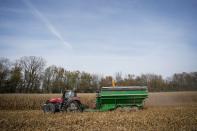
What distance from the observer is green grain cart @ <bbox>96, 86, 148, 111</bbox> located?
18.9 m

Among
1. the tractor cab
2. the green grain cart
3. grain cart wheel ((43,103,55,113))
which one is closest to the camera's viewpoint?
grain cart wheel ((43,103,55,113))

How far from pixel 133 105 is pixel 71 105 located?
5329 mm

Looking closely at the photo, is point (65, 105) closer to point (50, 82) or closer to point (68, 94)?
point (68, 94)

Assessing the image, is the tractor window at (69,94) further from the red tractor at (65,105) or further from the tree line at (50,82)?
the tree line at (50,82)

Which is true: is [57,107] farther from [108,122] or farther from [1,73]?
[1,73]

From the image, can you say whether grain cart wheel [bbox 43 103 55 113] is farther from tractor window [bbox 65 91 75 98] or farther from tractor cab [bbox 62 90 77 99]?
tractor window [bbox 65 91 75 98]

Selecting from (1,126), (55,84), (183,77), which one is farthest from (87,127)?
(183,77)

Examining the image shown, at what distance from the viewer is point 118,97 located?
62.5 ft

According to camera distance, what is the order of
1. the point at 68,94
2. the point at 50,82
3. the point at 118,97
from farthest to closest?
the point at 50,82
the point at 118,97
the point at 68,94

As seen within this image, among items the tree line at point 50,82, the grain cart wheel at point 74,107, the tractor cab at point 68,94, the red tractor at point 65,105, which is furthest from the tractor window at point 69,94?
the tree line at point 50,82

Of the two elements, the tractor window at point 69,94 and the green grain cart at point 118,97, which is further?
the green grain cart at point 118,97

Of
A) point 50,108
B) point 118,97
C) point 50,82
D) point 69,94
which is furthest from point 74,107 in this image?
point 50,82

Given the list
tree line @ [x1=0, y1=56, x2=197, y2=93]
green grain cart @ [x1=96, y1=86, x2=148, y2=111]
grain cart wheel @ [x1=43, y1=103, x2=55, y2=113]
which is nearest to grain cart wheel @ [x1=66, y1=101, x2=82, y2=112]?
grain cart wheel @ [x1=43, y1=103, x2=55, y2=113]

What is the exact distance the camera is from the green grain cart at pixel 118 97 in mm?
18938
